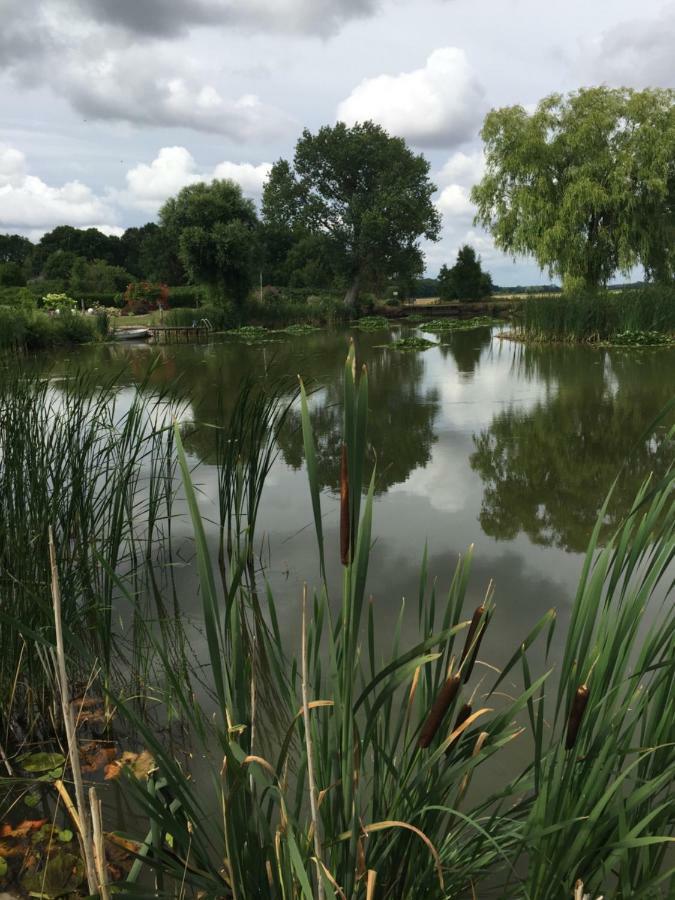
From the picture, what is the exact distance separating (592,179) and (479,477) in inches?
603

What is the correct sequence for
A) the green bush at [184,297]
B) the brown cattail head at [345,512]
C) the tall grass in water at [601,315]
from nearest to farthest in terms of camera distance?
the brown cattail head at [345,512]
the tall grass in water at [601,315]
the green bush at [184,297]

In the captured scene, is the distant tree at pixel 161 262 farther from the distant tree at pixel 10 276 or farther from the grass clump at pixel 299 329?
the grass clump at pixel 299 329

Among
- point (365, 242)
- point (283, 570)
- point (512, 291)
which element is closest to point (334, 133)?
point (365, 242)

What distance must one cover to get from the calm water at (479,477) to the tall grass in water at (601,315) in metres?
4.26

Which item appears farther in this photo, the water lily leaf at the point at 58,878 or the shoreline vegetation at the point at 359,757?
the water lily leaf at the point at 58,878

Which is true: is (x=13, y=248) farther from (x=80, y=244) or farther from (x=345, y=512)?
(x=345, y=512)

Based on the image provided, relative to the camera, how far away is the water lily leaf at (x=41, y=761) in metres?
1.87

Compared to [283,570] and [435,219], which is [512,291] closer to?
[435,219]

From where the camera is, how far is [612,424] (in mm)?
6129

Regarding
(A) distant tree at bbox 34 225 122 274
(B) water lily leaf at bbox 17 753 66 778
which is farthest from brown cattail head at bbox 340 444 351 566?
(A) distant tree at bbox 34 225 122 274

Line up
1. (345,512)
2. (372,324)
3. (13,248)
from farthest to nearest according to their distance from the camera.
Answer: (13,248) → (372,324) → (345,512)

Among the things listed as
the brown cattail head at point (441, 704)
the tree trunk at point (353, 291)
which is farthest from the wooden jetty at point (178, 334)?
the brown cattail head at point (441, 704)

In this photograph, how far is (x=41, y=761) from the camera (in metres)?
1.89

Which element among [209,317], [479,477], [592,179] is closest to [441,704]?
[479,477]
